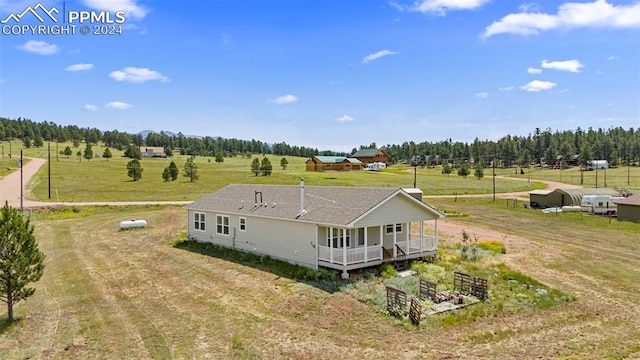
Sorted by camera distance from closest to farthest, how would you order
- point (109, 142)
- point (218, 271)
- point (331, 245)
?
1. point (331, 245)
2. point (218, 271)
3. point (109, 142)

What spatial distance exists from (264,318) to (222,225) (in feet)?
44.0

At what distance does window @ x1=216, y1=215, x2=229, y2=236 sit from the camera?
1169 inches

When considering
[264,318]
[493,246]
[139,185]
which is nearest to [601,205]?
[493,246]

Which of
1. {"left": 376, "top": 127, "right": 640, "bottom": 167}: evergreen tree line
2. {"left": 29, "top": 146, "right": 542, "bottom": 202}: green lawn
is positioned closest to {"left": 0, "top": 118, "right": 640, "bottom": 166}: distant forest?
{"left": 376, "top": 127, "right": 640, "bottom": 167}: evergreen tree line

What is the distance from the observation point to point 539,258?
27422 millimetres

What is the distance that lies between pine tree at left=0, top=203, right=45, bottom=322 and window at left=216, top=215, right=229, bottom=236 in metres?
13.1

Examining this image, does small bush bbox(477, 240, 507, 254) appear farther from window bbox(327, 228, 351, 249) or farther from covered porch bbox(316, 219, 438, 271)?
window bbox(327, 228, 351, 249)


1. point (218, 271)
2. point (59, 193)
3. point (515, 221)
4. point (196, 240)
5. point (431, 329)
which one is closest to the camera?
point (431, 329)

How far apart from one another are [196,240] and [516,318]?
2144 cm

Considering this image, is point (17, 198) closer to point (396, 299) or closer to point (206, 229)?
point (206, 229)

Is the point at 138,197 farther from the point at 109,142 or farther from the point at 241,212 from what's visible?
the point at 109,142

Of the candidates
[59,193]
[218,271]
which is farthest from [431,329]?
[59,193]

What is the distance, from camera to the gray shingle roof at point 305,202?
23344mm

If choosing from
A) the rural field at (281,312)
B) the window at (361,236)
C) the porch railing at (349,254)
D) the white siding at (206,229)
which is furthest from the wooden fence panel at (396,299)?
the white siding at (206,229)
